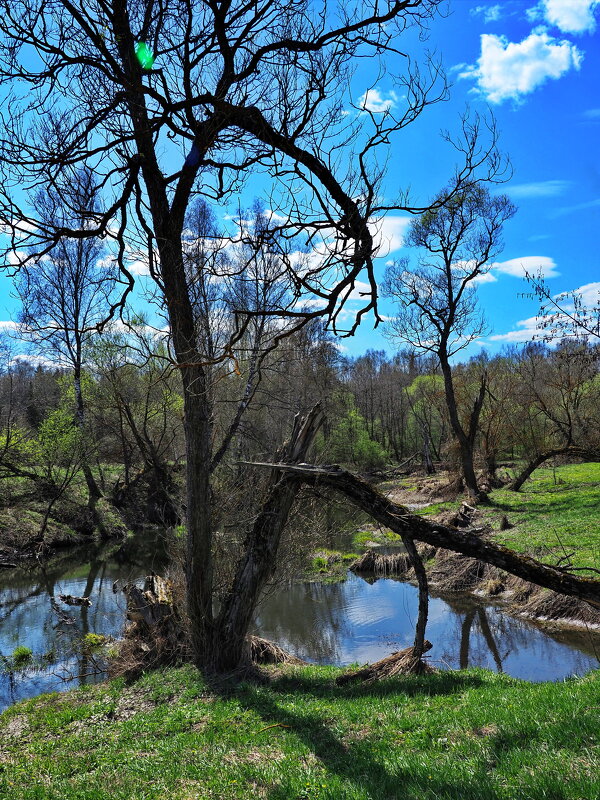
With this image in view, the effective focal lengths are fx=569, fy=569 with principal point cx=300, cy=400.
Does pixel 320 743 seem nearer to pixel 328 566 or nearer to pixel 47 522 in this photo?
pixel 328 566

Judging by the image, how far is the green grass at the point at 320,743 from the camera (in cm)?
422

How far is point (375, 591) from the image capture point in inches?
695

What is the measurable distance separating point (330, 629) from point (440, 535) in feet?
24.8

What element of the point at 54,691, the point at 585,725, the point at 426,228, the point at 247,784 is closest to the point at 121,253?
the point at 247,784

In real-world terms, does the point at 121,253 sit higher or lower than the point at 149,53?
lower

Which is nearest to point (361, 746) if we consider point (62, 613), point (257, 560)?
point (257, 560)

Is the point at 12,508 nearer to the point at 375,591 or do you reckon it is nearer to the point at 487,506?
the point at 375,591

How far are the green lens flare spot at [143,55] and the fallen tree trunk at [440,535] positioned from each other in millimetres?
5663

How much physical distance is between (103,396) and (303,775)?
82.3 feet

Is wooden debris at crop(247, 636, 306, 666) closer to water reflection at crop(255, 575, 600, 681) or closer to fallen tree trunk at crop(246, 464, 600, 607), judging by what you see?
water reflection at crop(255, 575, 600, 681)

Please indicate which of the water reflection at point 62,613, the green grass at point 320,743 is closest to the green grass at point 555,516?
the green grass at point 320,743

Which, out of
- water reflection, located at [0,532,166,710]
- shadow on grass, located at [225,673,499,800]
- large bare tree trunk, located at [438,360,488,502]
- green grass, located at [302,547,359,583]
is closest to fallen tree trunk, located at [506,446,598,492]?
large bare tree trunk, located at [438,360,488,502]

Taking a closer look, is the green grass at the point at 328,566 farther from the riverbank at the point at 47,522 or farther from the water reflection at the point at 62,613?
the riverbank at the point at 47,522

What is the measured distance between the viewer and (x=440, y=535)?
8.18 meters
